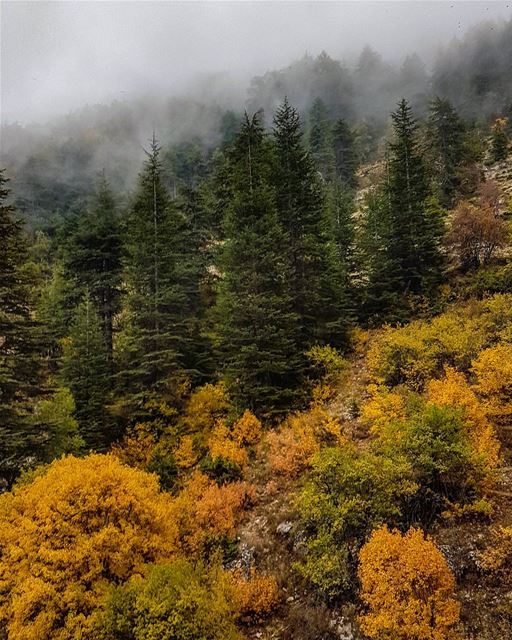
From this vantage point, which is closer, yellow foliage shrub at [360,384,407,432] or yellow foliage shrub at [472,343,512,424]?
yellow foliage shrub at [472,343,512,424]

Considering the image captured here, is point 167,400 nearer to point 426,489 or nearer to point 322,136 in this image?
point 426,489

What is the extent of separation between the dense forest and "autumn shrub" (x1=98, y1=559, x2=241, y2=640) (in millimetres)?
51

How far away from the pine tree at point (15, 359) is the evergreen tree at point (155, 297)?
5926 millimetres

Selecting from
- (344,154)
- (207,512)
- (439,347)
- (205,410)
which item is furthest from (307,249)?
(344,154)

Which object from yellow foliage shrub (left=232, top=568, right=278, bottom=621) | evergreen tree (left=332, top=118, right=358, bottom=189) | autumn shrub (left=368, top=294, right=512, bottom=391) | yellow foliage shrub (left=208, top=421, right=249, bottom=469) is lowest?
yellow foliage shrub (left=232, top=568, right=278, bottom=621)

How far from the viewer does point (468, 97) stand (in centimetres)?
8650

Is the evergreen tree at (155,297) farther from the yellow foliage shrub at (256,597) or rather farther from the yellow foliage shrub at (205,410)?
the yellow foliage shrub at (256,597)

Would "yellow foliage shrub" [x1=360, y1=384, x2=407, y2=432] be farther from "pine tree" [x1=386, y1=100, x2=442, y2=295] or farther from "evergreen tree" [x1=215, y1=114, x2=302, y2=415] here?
"pine tree" [x1=386, y1=100, x2=442, y2=295]

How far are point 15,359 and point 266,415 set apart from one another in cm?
1206

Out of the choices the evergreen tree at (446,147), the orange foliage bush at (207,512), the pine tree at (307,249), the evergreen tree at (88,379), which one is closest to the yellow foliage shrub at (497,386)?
the orange foliage bush at (207,512)

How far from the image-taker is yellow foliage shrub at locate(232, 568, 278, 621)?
39.3 ft

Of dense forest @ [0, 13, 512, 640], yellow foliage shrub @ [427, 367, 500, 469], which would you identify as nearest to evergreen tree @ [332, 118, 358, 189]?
dense forest @ [0, 13, 512, 640]

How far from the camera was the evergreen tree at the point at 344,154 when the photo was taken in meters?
71.0

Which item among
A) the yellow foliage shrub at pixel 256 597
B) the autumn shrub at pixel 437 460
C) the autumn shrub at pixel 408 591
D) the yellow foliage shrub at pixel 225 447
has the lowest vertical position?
the yellow foliage shrub at pixel 256 597
